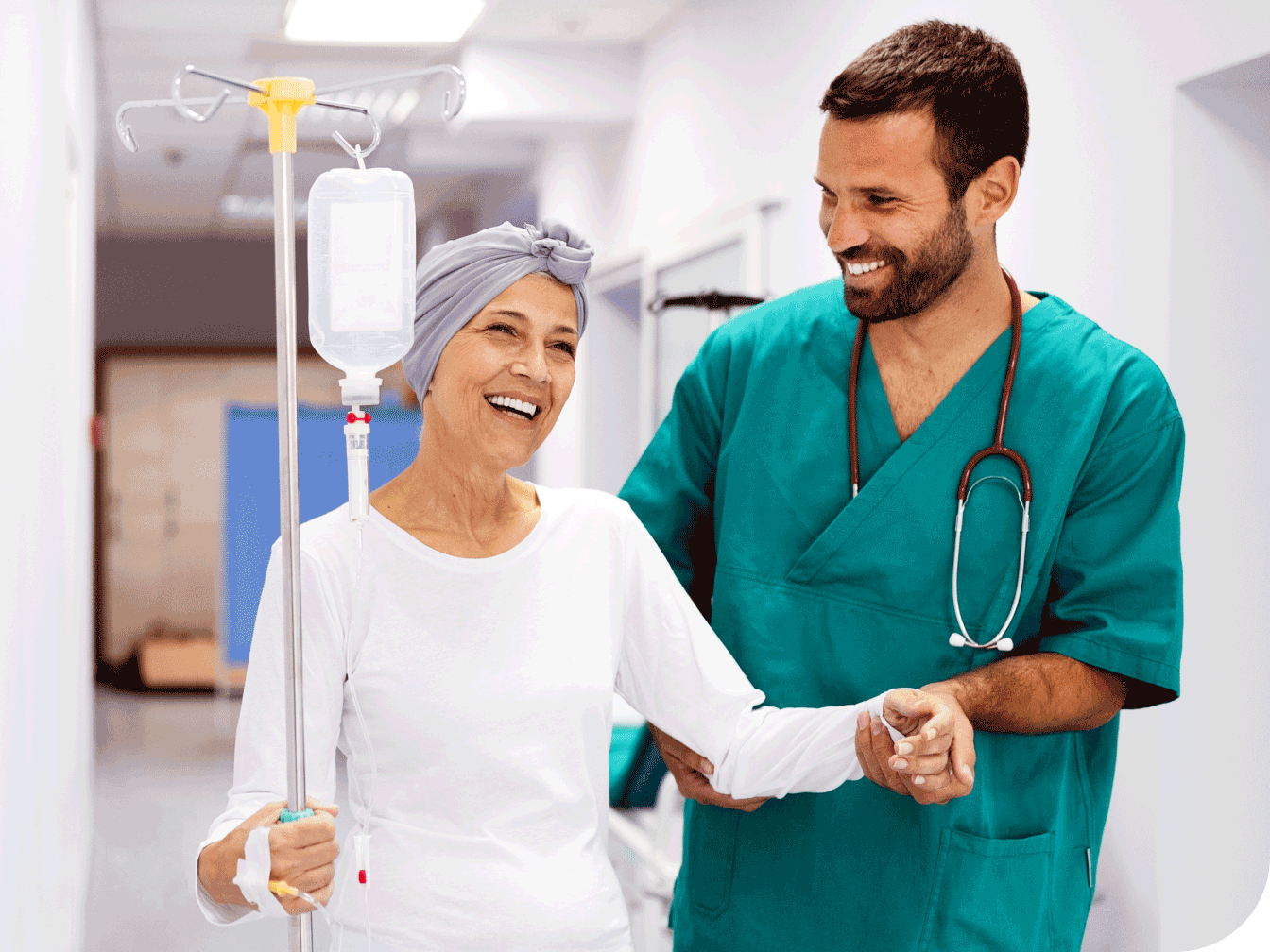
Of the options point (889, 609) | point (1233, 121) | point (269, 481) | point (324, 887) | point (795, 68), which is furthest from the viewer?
point (269, 481)

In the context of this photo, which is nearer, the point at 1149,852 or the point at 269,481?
the point at 1149,852

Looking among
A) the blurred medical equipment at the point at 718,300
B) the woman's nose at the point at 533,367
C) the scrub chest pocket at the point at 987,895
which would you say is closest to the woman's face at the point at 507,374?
the woman's nose at the point at 533,367

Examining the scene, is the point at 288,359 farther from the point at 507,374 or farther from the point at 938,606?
the point at 938,606

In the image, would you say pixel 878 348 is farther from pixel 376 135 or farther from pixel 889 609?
pixel 376 135

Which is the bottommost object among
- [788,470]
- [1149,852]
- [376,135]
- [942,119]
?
[1149,852]

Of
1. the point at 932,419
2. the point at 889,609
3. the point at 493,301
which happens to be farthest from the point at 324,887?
the point at 932,419

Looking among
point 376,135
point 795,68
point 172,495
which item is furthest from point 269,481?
point 376,135

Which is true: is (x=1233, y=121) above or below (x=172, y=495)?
above

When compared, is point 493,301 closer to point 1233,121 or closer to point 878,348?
point 878,348

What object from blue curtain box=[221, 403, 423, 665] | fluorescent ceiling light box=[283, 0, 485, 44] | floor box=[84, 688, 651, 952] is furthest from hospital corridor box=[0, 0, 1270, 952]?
blue curtain box=[221, 403, 423, 665]

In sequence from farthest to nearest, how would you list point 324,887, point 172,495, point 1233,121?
point 172,495
point 1233,121
point 324,887

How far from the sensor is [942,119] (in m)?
1.44

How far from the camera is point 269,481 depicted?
270 inches

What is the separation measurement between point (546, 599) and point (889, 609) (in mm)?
448
